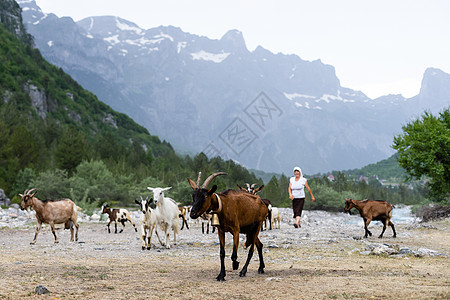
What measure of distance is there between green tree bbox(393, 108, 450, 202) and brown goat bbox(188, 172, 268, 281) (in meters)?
20.1

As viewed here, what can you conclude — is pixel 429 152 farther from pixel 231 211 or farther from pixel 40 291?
pixel 40 291

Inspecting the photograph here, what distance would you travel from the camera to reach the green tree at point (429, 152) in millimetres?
24297

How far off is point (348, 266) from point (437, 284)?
2.39 metres

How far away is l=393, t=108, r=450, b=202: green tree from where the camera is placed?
79.7 feet

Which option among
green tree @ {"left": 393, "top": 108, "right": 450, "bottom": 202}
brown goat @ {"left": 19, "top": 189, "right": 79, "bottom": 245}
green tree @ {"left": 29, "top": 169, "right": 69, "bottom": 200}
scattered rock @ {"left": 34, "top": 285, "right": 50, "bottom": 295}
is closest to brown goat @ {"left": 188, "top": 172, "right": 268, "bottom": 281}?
scattered rock @ {"left": 34, "top": 285, "right": 50, "bottom": 295}

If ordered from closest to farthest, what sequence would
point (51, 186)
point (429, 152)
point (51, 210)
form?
point (51, 210) → point (429, 152) → point (51, 186)

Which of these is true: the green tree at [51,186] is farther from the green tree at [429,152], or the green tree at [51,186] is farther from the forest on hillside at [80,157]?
the green tree at [429,152]

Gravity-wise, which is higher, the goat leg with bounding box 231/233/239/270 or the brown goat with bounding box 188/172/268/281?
the brown goat with bounding box 188/172/268/281

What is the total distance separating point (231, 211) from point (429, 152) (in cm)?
2146

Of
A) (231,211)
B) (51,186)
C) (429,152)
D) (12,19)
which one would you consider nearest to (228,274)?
(231,211)

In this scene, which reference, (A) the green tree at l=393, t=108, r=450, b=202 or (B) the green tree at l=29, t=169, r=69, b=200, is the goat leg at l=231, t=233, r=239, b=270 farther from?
(B) the green tree at l=29, t=169, r=69, b=200

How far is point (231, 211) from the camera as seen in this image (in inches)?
296

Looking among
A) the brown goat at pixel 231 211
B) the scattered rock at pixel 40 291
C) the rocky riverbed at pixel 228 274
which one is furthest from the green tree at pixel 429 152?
the scattered rock at pixel 40 291

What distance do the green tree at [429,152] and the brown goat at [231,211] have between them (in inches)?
792
